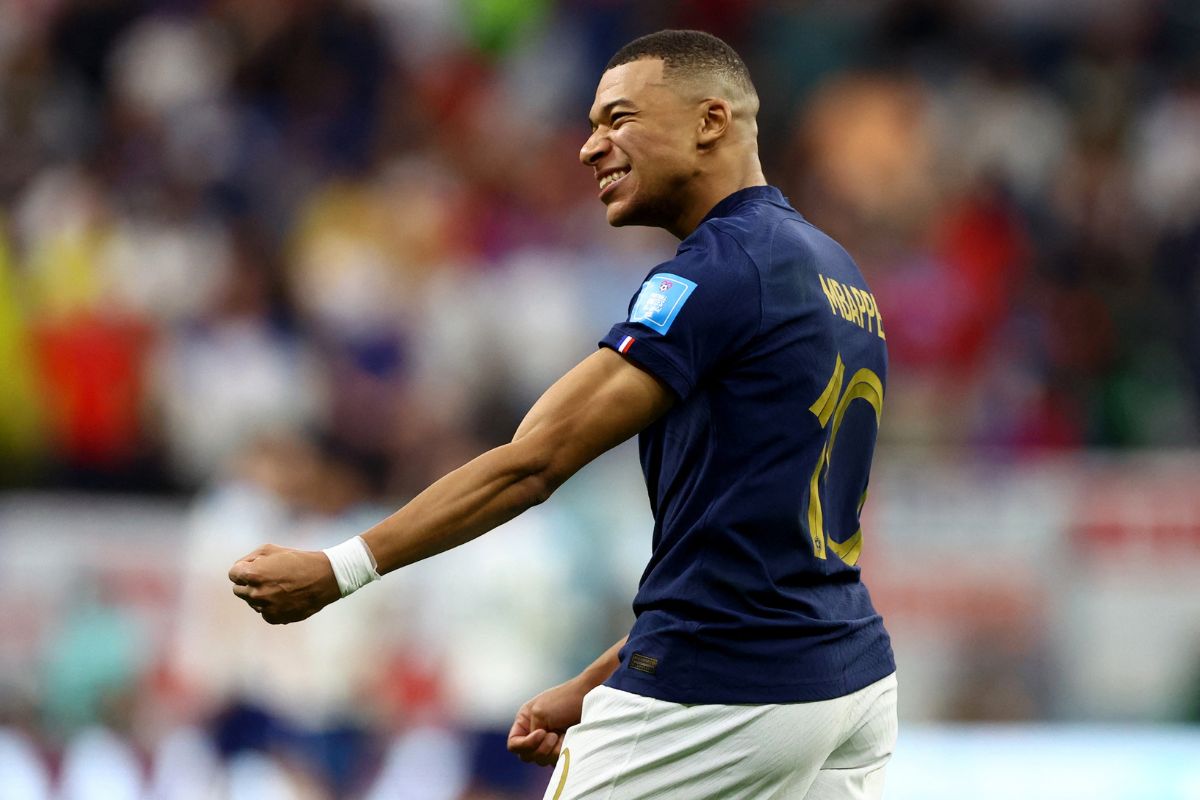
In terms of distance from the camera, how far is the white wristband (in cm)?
387

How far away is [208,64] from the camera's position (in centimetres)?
1256

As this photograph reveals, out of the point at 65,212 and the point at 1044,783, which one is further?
the point at 65,212

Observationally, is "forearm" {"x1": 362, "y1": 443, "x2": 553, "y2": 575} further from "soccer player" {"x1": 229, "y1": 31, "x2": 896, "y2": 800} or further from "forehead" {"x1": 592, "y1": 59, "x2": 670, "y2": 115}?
"forehead" {"x1": 592, "y1": 59, "x2": 670, "y2": 115}

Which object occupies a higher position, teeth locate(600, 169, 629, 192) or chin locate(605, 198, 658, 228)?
teeth locate(600, 169, 629, 192)

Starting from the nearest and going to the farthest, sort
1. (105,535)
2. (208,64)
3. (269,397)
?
(105,535) < (269,397) < (208,64)

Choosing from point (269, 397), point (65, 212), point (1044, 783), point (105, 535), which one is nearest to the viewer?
point (1044, 783)

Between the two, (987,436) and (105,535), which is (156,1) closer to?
(105,535)

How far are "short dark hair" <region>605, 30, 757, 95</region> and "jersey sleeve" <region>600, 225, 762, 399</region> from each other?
536 mm

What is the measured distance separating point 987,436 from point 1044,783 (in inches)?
121

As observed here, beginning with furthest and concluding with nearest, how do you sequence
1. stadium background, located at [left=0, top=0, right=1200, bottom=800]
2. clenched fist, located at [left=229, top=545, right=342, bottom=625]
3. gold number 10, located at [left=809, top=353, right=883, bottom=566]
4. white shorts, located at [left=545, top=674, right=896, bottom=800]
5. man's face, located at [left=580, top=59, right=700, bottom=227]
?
stadium background, located at [left=0, top=0, right=1200, bottom=800], man's face, located at [left=580, top=59, right=700, bottom=227], gold number 10, located at [left=809, top=353, right=883, bottom=566], white shorts, located at [left=545, top=674, right=896, bottom=800], clenched fist, located at [left=229, top=545, right=342, bottom=625]

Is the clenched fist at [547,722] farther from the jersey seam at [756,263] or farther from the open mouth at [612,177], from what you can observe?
the open mouth at [612,177]

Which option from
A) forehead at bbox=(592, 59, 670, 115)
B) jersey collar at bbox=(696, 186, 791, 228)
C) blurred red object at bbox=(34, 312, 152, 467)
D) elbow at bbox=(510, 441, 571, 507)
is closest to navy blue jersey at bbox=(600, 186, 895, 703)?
jersey collar at bbox=(696, 186, 791, 228)

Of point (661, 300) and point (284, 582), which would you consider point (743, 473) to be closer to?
point (661, 300)

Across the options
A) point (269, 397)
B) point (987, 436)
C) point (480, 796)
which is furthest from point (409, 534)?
point (987, 436)
